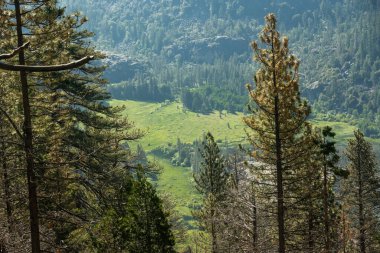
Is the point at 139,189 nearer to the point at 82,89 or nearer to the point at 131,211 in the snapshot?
the point at 131,211

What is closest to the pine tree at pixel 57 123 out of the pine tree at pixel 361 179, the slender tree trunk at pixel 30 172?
the slender tree trunk at pixel 30 172

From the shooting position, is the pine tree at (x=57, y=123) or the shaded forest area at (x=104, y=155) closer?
the pine tree at (x=57, y=123)

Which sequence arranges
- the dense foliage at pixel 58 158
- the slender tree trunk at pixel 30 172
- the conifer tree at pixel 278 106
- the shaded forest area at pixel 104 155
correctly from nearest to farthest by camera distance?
1. the slender tree trunk at pixel 30 172
2. the dense foliage at pixel 58 158
3. the shaded forest area at pixel 104 155
4. the conifer tree at pixel 278 106

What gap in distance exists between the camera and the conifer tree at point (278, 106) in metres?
21.8

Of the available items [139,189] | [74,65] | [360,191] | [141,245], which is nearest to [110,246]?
[141,245]

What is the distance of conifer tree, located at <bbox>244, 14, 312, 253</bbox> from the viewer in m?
21.8

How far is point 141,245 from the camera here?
23016 mm

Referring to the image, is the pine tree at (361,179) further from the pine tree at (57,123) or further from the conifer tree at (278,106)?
the pine tree at (57,123)

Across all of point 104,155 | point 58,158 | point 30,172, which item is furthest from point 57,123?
point 30,172

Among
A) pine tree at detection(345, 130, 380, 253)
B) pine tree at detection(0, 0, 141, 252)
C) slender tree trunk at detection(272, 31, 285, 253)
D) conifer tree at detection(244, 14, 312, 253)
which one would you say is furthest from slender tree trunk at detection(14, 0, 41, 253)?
pine tree at detection(345, 130, 380, 253)

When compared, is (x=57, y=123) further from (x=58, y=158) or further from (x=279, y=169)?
(x=279, y=169)

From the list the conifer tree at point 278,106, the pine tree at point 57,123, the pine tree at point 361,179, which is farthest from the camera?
the pine tree at point 361,179

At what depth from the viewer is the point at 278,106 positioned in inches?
872

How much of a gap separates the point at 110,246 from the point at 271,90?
11538mm
